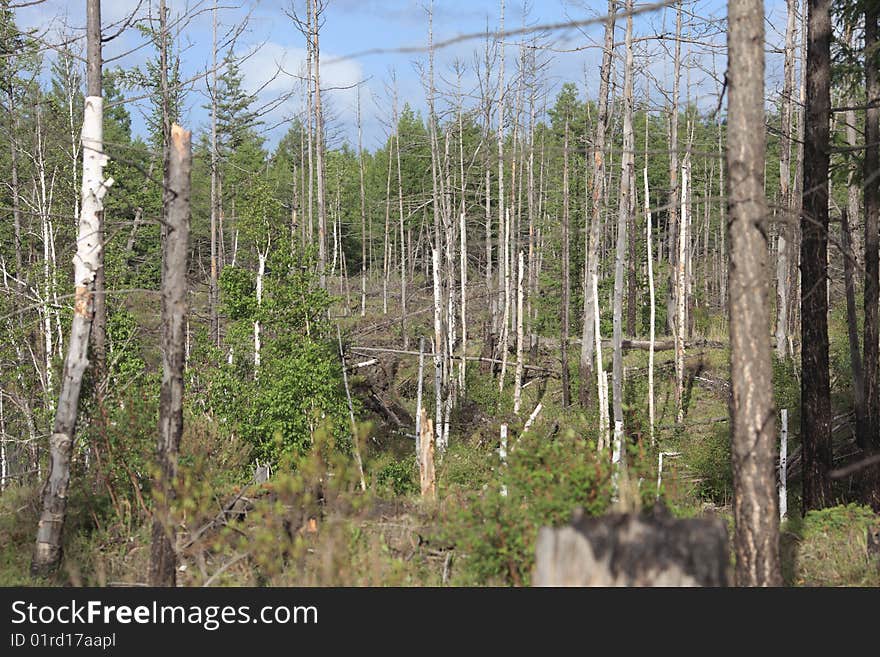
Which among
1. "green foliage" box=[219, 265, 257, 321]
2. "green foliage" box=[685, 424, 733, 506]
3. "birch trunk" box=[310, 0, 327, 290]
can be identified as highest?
"birch trunk" box=[310, 0, 327, 290]

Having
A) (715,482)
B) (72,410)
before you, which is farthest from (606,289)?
(72,410)

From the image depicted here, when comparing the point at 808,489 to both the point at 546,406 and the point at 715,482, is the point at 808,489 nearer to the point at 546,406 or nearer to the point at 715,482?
the point at 715,482

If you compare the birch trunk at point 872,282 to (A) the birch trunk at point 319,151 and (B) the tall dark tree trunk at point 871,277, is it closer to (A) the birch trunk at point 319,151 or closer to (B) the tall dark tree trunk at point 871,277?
(B) the tall dark tree trunk at point 871,277

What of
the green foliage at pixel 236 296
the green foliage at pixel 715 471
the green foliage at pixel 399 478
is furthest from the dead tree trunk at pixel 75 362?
the green foliage at pixel 715 471

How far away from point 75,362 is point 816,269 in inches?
340

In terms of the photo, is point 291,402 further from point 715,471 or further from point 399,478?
point 715,471

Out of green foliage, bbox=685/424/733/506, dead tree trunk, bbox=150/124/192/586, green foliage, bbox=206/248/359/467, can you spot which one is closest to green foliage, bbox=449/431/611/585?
dead tree trunk, bbox=150/124/192/586

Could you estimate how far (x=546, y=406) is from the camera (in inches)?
891

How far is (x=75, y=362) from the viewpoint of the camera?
8.09m

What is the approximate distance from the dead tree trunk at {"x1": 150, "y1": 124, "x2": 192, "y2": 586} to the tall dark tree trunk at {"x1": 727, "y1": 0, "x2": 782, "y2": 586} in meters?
4.38

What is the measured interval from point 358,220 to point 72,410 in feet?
136

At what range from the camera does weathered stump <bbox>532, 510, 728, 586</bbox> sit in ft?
15.2

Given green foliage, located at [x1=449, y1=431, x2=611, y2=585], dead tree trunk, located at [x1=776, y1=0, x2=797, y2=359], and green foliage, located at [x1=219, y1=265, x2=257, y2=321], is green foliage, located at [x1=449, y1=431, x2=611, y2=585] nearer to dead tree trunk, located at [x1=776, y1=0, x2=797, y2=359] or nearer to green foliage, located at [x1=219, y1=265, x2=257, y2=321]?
green foliage, located at [x1=219, y1=265, x2=257, y2=321]

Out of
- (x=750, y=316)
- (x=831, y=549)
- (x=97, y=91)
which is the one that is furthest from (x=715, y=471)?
(x=97, y=91)
